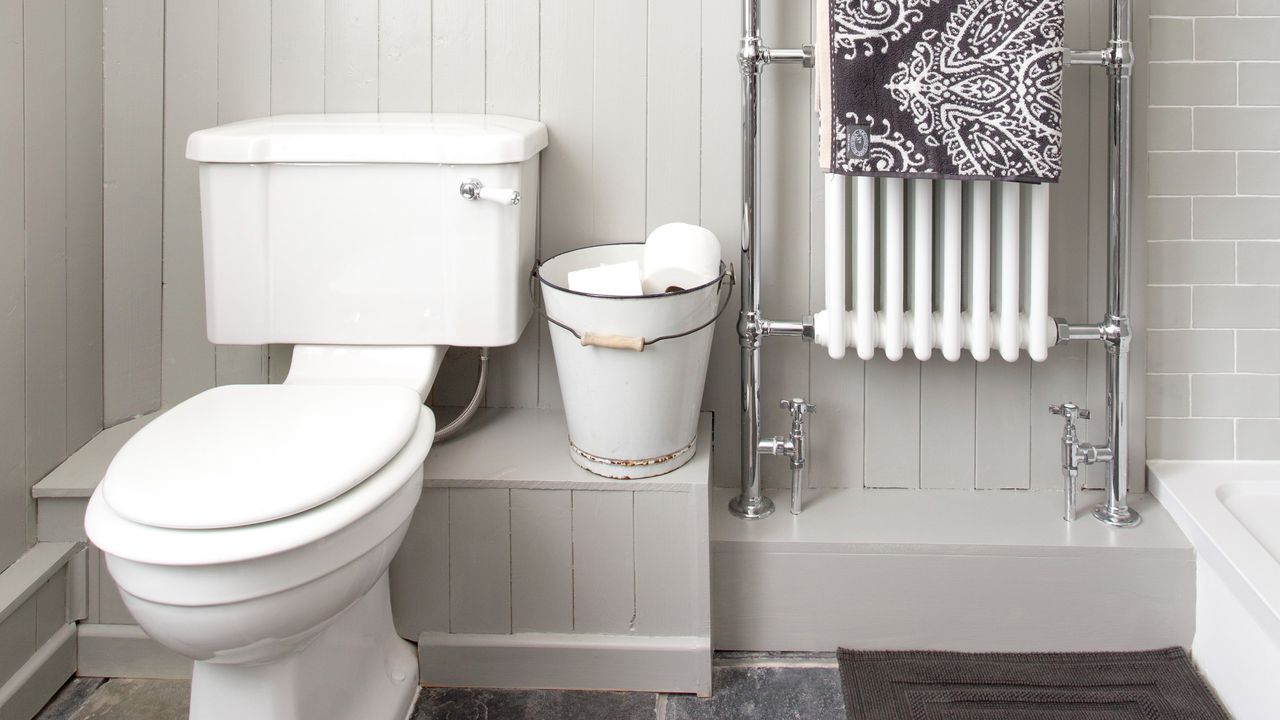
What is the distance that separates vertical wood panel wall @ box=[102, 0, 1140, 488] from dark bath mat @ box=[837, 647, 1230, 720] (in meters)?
0.31

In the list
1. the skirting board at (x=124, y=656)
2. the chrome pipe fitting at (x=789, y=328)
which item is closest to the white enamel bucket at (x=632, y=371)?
the chrome pipe fitting at (x=789, y=328)

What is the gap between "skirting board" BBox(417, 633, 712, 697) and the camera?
1667mm

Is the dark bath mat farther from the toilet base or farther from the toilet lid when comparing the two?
the toilet lid

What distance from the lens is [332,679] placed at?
1.46 meters

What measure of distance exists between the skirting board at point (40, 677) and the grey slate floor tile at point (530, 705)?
0.52m

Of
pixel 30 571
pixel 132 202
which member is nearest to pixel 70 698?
pixel 30 571

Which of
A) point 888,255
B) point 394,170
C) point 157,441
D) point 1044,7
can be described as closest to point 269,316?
point 394,170

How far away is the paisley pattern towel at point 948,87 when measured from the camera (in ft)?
5.11

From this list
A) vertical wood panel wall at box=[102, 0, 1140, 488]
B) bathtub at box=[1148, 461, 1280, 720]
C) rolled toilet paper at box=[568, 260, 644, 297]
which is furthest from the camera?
vertical wood panel wall at box=[102, 0, 1140, 488]

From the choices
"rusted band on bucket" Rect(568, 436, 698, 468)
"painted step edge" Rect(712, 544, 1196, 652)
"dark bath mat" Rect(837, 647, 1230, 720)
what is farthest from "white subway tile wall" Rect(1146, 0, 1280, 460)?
"rusted band on bucket" Rect(568, 436, 698, 468)

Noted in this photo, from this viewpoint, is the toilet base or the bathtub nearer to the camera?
the toilet base

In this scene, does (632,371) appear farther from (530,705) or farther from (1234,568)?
(1234,568)

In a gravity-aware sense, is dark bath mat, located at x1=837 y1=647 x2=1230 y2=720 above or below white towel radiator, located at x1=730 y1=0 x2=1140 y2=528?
below

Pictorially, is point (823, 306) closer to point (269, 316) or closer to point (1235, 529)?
point (1235, 529)
